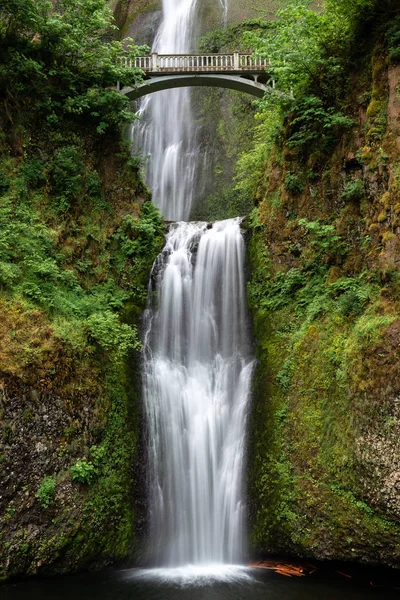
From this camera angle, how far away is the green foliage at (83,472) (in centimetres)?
789

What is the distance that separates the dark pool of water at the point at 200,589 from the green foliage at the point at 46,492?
44.8 inches

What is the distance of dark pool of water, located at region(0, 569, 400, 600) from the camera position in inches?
264

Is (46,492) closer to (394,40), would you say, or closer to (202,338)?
(202,338)

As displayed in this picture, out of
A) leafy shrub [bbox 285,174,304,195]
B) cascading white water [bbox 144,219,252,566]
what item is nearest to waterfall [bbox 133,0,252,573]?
cascading white water [bbox 144,219,252,566]

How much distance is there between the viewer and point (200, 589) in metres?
7.14

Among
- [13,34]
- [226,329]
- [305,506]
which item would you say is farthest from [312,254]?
[13,34]

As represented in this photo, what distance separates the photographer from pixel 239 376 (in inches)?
393

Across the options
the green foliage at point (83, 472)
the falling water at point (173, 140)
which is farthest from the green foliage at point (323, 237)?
the falling water at point (173, 140)

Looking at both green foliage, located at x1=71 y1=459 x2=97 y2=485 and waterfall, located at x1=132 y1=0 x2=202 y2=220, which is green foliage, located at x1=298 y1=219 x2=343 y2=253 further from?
waterfall, located at x1=132 y1=0 x2=202 y2=220

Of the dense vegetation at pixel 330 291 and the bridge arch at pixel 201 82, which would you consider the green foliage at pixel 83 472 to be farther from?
the bridge arch at pixel 201 82

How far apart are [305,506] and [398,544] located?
153cm

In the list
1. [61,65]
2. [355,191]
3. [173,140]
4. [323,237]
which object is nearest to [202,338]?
[323,237]

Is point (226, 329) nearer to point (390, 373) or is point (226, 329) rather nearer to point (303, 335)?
point (303, 335)

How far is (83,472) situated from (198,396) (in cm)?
293
